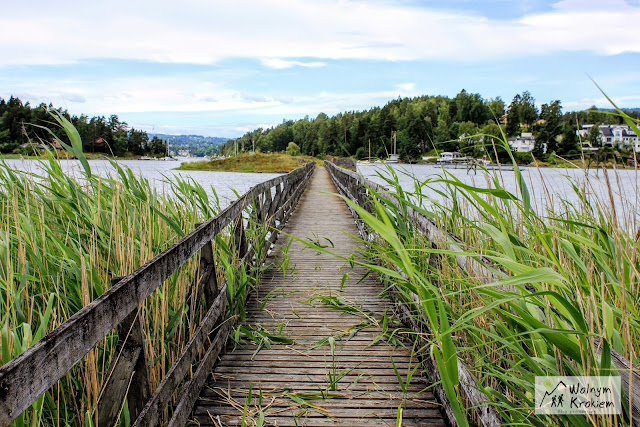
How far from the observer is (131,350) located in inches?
64.7

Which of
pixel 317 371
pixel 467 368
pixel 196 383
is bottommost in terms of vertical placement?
pixel 317 371

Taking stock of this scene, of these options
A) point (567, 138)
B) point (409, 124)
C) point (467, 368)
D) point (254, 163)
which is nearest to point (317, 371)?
point (467, 368)

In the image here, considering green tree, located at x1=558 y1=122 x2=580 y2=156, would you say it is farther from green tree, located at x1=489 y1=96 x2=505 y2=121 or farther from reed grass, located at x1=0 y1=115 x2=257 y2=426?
reed grass, located at x1=0 y1=115 x2=257 y2=426

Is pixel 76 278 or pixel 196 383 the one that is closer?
pixel 76 278

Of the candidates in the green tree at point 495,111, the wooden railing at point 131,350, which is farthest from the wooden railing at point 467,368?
the wooden railing at point 131,350

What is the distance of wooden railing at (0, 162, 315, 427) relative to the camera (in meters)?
1.00

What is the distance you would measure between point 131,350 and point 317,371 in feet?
4.63

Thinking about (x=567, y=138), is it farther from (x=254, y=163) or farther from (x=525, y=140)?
(x=254, y=163)

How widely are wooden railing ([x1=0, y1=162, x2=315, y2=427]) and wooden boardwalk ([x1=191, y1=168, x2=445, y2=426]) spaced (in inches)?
7.9

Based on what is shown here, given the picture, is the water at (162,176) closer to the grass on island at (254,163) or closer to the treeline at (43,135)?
the treeline at (43,135)

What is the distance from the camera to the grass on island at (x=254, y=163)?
51812 mm

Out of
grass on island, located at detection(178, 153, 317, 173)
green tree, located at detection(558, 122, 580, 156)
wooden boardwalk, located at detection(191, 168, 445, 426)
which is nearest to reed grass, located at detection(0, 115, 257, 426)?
wooden boardwalk, located at detection(191, 168, 445, 426)

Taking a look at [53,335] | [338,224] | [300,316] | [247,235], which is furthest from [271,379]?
[338,224]

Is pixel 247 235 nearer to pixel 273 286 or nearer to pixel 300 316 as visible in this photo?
pixel 273 286
